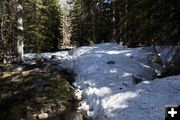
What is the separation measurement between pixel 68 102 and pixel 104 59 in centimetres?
535

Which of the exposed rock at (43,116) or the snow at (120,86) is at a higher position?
the snow at (120,86)

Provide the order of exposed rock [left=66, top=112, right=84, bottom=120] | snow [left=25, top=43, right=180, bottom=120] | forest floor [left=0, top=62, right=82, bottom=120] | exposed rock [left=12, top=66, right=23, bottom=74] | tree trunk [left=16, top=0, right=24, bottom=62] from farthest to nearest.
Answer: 1. tree trunk [left=16, top=0, right=24, bottom=62]
2. exposed rock [left=12, top=66, right=23, bottom=74]
3. forest floor [left=0, top=62, right=82, bottom=120]
4. exposed rock [left=66, top=112, right=84, bottom=120]
5. snow [left=25, top=43, right=180, bottom=120]

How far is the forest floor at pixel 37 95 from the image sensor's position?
1324 centimetres

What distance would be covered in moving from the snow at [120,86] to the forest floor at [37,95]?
2.16 ft

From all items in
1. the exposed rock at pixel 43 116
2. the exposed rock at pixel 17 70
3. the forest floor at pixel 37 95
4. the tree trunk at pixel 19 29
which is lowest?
the exposed rock at pixel 43 116

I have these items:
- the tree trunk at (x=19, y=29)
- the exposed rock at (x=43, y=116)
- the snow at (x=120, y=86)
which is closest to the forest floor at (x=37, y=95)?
the exposed rock at (x=43, y=116)

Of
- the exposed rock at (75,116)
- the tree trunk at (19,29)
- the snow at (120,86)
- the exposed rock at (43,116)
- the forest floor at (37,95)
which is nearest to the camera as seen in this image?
the snow at (120,86)

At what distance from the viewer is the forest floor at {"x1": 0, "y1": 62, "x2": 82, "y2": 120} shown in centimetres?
1324

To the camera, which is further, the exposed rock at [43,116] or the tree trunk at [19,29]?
the tree trunk at [19,29]

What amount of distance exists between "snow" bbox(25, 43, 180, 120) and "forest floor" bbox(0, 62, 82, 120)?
2.16ft

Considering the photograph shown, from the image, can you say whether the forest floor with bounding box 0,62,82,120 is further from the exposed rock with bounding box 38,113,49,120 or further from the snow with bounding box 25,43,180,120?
the snow with bounding box 25,43,180,120

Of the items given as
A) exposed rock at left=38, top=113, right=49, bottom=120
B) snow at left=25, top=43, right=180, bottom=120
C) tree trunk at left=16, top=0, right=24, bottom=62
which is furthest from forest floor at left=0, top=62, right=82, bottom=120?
tree trunk at left=16, top=0, right=24, bottom=62

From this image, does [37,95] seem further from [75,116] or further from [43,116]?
[75,116]

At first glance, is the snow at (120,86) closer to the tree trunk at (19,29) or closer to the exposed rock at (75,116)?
the exposed rock at (75,116)
